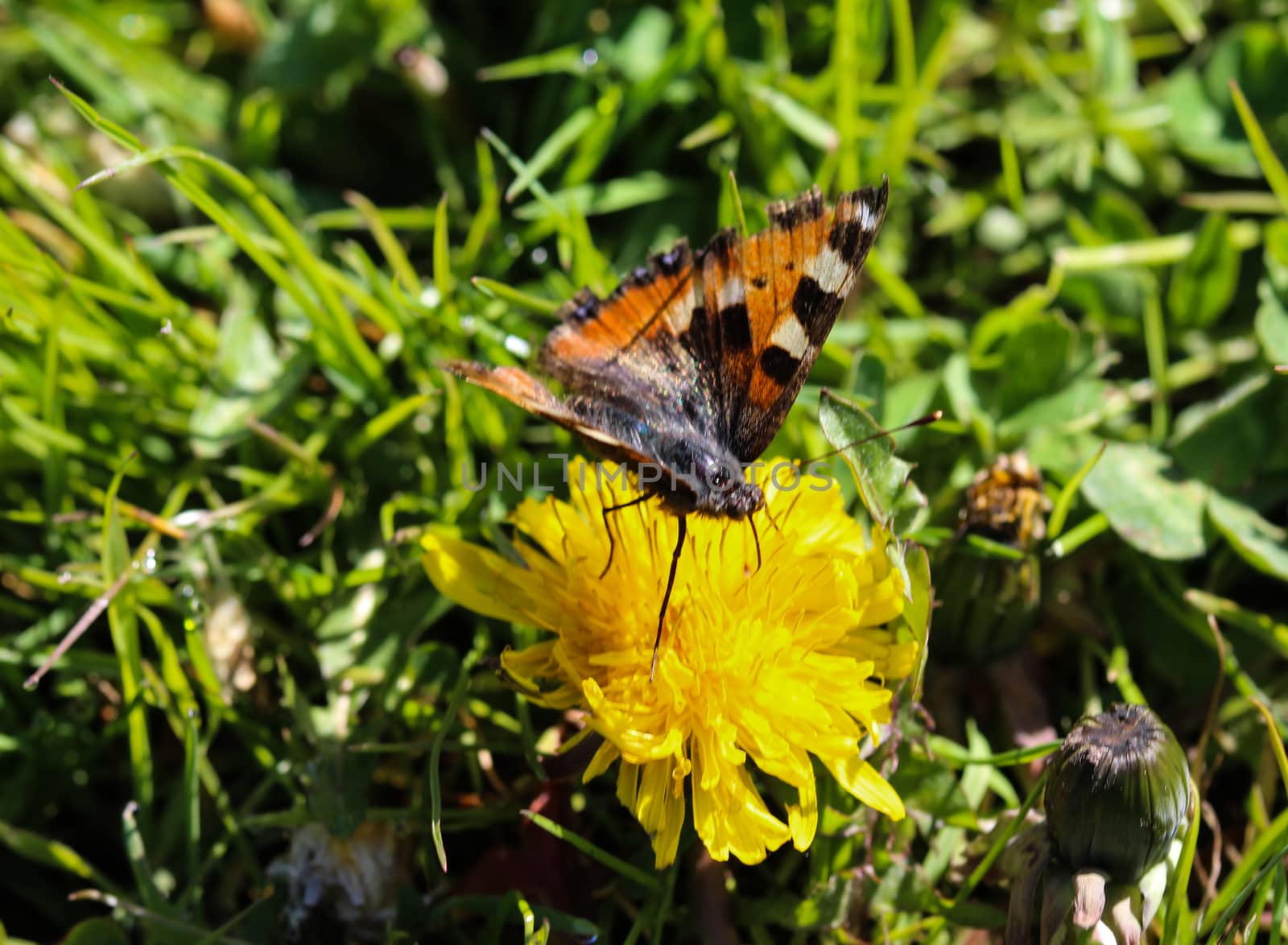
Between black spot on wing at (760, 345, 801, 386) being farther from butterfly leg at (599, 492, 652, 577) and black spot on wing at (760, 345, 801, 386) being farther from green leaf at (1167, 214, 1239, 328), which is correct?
green leaf at (1167, 214, 1239, 328)

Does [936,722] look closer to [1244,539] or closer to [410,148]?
[1244,539]

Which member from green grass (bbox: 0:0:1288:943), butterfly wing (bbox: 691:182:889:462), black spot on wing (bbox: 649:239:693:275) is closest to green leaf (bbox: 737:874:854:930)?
green grass (bbox: 0:0:1288:943)

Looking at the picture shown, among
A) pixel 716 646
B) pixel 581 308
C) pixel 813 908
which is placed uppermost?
pixel 581 308

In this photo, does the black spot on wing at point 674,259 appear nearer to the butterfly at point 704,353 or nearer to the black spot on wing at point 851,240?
the butterfly at point 704,353

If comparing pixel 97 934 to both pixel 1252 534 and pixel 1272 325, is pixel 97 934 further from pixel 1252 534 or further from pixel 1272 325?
pixel 1272 325

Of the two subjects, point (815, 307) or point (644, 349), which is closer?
point (815, 307)

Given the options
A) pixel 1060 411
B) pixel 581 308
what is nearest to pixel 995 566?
pixel 1060 411

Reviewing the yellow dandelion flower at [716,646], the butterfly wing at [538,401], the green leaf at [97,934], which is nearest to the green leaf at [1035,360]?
the yellow dandelion flower at [716,646]
